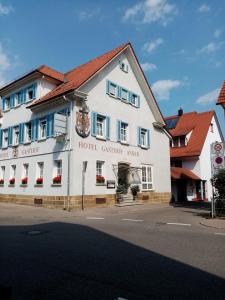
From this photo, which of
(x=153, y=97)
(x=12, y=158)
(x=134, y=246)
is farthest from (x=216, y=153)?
(x=12, y=158)

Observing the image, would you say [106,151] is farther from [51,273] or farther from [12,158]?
[51,273]

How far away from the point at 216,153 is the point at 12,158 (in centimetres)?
1664

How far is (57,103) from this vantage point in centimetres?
2153

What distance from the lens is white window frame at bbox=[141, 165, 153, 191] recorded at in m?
25.8

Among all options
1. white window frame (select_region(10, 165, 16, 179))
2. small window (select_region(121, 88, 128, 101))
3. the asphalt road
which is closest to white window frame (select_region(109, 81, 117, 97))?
small window (select_region(121, 88, 128, 101))

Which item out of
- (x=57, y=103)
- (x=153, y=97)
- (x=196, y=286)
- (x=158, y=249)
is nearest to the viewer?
(x=196, y=286)

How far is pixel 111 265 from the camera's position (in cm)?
615

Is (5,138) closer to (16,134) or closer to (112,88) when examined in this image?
(16,134)

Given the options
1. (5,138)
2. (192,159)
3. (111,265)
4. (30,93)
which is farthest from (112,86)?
(111,265)

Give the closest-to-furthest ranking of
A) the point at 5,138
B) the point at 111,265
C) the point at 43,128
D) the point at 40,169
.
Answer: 1. the point at 111,265
2. the point at 40,169
3. the point at 43,128
4. the point at 5,138

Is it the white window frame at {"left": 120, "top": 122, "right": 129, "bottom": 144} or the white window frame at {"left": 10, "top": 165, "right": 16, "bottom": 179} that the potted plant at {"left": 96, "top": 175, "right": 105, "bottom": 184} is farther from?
the white window frame at {"left": 10, "top": 165, "right": 16, "bottom": 179}

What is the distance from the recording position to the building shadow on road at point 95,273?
4629 millimetres

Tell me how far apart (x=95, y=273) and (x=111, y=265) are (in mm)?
614

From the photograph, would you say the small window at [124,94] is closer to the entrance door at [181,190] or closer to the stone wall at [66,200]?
the stone wall at [66,200]
